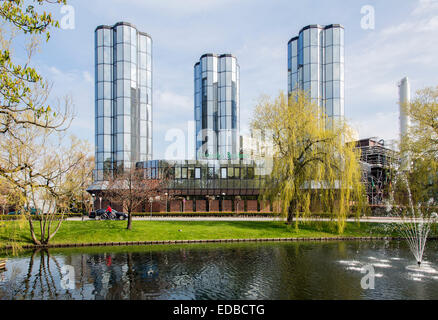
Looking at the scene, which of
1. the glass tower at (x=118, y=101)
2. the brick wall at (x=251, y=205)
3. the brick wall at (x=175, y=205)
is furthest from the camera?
the glass tower at (x=118, y=101)

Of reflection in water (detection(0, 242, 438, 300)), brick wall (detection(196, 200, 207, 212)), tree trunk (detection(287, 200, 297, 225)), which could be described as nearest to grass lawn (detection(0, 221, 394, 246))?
tree trunk (detection(287, 200, 297, 225))

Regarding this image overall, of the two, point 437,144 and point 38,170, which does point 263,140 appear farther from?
point 38,170

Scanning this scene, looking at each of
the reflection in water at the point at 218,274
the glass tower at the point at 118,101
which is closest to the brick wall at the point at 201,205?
the glass tower at the point at 118,101

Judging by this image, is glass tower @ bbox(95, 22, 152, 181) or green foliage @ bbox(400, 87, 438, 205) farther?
glass tower @ bbox(95, 22, 152, 181)

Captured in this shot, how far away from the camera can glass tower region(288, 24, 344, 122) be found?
218ft

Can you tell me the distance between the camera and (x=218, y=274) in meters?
17.1

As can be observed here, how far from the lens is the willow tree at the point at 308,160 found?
30.6 meters

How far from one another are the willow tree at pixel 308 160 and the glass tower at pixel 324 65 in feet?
116

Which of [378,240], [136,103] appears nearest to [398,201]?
[378,240]

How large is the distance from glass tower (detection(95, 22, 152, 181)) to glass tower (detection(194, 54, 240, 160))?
18639mm

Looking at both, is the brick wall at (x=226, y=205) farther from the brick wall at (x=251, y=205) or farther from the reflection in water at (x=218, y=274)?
the reflection in water at (x=218, y=274)

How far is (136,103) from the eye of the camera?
6612cm

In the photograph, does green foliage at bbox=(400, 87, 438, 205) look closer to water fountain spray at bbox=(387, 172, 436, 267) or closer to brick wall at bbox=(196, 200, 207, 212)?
water fountain spray at bbox=(387, 172, 436, 267)
